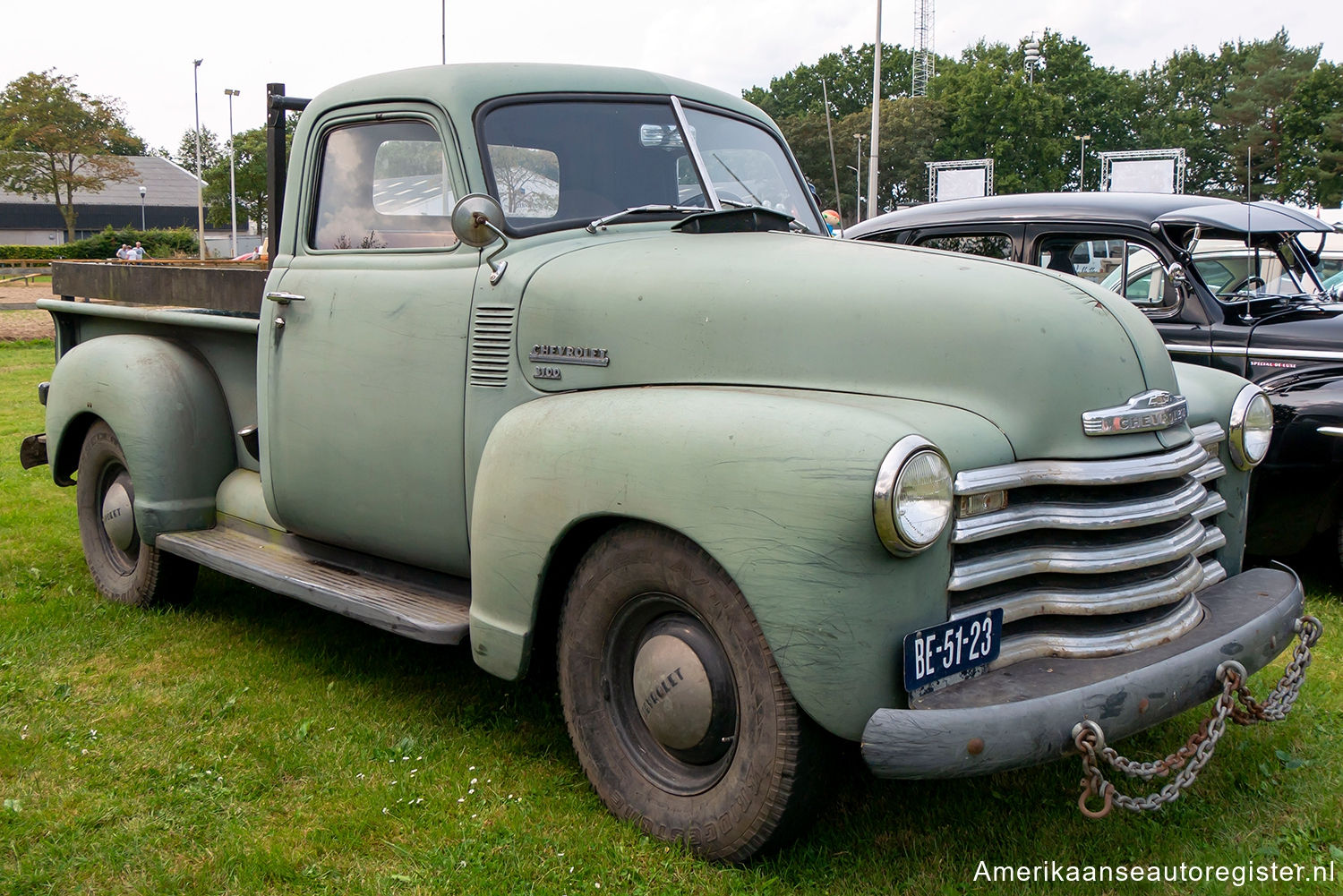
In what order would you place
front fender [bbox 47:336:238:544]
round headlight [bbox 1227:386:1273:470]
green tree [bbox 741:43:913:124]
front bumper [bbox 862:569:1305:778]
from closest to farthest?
front bumper [bbox 862:569:1305:778], round headlight [bbox 1227:386:1273:470], front fender [bbox 47:336:238:544], green tree [bbox 741:43:913:124]

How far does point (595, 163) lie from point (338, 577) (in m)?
1.64

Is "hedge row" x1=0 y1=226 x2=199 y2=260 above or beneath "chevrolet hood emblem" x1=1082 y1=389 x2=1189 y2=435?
above

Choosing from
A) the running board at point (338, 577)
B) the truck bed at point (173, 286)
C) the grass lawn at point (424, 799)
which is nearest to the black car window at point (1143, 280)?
the grass lawn at point (424, 799)

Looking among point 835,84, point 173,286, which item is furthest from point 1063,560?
point 835,84

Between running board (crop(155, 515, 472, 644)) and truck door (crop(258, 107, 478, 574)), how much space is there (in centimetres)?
9

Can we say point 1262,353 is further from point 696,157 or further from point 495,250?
point 495,250

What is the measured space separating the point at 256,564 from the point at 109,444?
127cm

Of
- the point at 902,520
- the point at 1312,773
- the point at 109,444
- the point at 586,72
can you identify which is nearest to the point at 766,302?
the point at 902,520

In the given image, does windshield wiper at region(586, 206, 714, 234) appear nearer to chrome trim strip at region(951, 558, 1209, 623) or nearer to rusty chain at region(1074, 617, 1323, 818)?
chrome trim strip at region(951, 558, 1209, 623)

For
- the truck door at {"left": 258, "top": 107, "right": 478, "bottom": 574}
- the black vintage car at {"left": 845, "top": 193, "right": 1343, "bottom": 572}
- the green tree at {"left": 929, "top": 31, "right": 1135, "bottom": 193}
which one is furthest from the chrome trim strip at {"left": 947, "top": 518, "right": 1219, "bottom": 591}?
the green tree at {"left": 929, "top": 31, "right": 1135, "bottom": 193}

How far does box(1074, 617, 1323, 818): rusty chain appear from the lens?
237cm

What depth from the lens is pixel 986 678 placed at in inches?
99.8

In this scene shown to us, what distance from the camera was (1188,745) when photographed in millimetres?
2539

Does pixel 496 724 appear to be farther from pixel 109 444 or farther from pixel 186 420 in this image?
pixel 109 444
